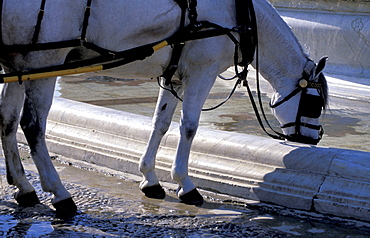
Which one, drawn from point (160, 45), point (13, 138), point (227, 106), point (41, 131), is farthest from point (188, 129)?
point (227, 106)

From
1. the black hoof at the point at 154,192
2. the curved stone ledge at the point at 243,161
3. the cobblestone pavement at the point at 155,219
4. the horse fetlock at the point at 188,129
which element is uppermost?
the horse fetlock at the point at 188,129

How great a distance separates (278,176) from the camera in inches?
173

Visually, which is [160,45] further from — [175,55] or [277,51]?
[277,51]

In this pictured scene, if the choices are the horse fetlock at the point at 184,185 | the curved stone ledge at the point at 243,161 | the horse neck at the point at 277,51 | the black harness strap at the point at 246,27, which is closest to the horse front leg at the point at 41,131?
the horse fetlock at the point at 184,185

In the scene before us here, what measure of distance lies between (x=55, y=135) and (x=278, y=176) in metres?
2.14

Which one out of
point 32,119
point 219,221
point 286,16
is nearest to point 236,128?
point 219,221

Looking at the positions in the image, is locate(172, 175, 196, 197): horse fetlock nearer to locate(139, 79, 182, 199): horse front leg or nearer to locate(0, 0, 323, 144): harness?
locate(139, 79, 182, 199): horse front leg

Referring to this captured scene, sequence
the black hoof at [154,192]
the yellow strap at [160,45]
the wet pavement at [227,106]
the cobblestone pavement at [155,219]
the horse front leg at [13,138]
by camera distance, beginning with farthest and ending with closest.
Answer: the wet pavement at [227,106] → the black hoof at [154,192] → the horse front leg at [13,138] → the yellow strap at [160,45] → the cobblestone pavement at [155,219]

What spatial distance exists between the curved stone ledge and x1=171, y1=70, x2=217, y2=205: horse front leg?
29 centimetres

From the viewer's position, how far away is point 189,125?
4.36m

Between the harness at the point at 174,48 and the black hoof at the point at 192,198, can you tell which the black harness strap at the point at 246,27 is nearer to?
the harness at the point at 174,48

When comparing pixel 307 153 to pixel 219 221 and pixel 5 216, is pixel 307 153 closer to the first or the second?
pixel 219 221

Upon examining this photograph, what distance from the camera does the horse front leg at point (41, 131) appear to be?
3803 millimetres

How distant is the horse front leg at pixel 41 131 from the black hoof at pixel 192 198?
0.74m
